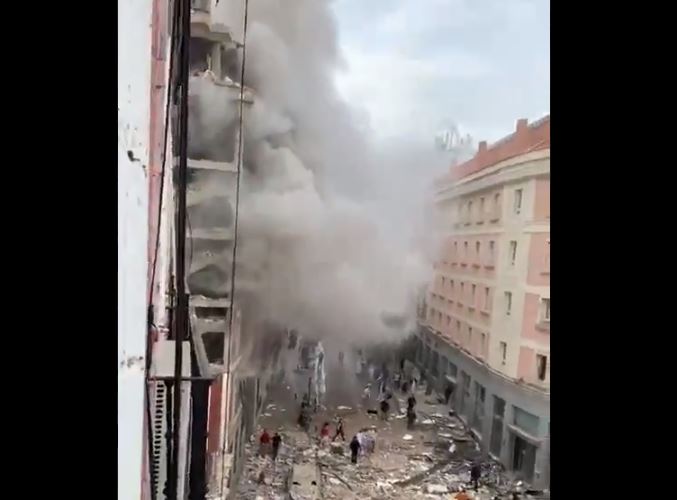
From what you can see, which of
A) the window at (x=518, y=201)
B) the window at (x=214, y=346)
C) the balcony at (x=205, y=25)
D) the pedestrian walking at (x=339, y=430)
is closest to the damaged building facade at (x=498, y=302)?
the window at (x=518, y=201)

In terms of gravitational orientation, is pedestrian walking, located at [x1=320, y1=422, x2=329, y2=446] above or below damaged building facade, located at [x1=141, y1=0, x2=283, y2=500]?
below

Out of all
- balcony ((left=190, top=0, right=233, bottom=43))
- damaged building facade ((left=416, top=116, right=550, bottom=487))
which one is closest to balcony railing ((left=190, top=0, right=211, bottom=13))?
balcony ((left=190, top=0, right=233, bottom=43))

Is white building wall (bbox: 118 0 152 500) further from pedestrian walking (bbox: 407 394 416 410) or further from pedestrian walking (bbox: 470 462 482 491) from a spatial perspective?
pedestrian walking (bbox: 470 462 482 491)

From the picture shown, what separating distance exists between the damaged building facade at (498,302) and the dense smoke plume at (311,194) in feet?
0.19

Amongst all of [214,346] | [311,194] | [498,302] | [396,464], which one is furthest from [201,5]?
[396,464]

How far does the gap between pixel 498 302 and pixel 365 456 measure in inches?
12.7

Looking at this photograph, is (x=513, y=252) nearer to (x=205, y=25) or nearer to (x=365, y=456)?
(x=365, y=456)

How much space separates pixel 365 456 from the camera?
4.47 ft

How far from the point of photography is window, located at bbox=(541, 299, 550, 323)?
4.42 feet

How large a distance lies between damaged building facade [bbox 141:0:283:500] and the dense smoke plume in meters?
0.02

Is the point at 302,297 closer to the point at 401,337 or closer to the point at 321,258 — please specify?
the point at 321,258
